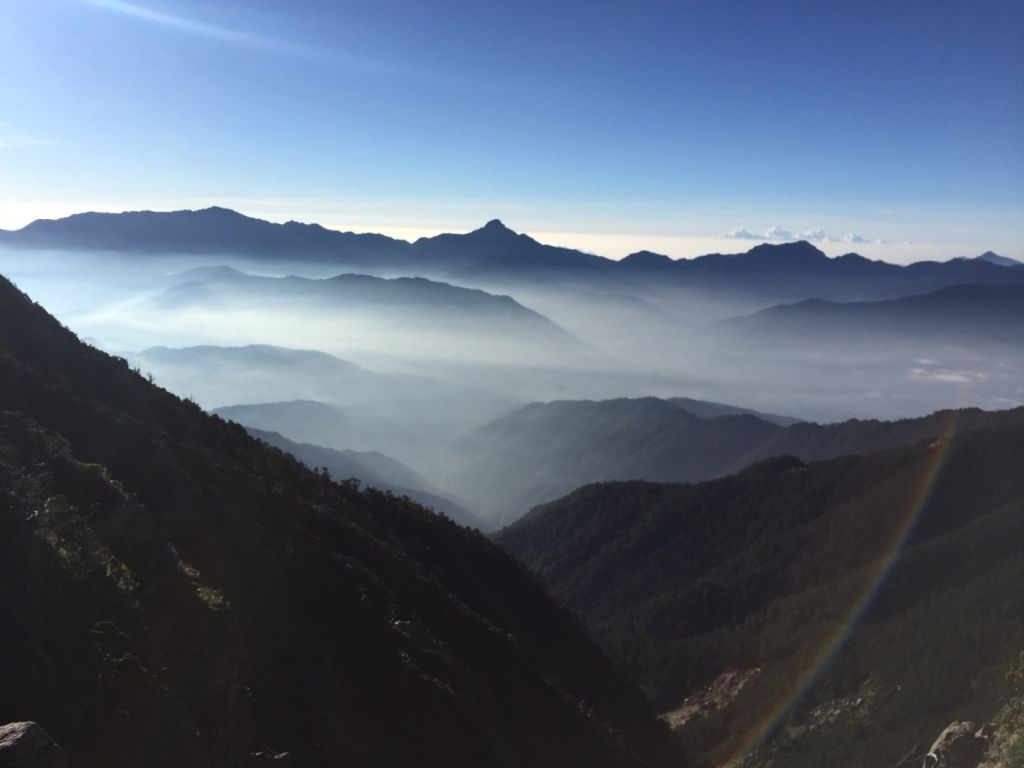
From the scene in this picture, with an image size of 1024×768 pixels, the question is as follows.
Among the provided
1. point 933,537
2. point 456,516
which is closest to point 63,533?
point 933,537

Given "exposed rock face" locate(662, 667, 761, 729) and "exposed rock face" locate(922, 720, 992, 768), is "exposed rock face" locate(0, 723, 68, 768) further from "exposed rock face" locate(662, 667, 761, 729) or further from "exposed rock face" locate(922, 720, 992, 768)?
"exposed rock face" locate(662, 667, 761, 729)

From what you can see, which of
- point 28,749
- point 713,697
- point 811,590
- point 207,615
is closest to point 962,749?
point 207,615

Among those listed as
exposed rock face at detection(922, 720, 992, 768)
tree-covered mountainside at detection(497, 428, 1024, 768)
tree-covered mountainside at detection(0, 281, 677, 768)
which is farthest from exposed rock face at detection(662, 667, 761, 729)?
exposed rock face at detection(922, 720, 992, 768)

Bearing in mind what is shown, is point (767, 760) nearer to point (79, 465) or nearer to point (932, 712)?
point (932, 712)

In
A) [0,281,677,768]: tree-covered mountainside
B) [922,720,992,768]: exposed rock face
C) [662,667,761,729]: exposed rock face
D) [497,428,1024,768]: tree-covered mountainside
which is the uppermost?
[0,281,677,768]: tree-covered mountainside

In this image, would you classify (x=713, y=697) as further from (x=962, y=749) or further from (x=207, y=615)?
(x=207, y=615)

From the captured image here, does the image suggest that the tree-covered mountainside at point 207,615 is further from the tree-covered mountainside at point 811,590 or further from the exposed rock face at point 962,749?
the tree-covered mountainside at point 811,590
